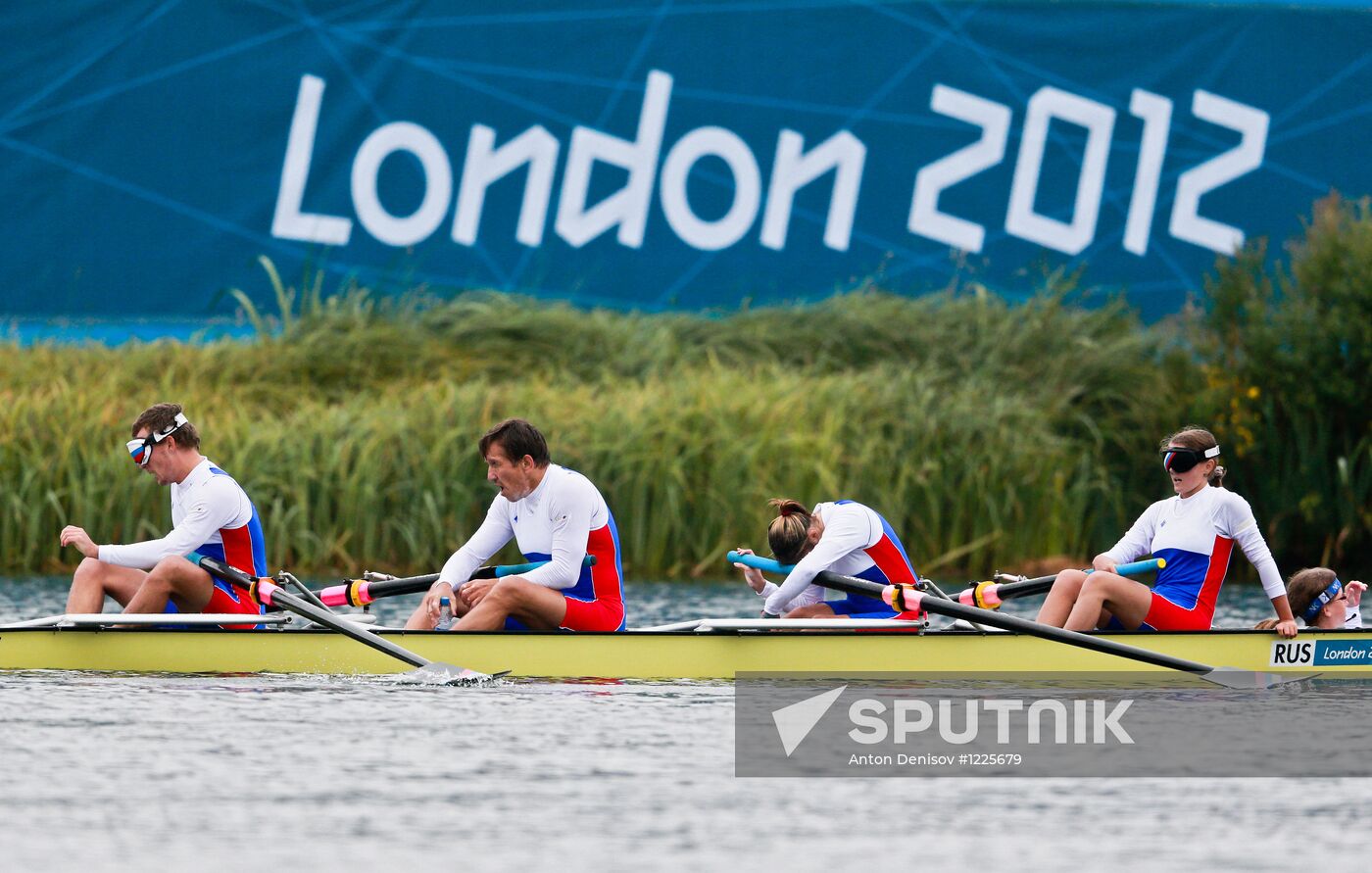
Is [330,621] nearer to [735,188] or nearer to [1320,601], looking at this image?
[1320,601]

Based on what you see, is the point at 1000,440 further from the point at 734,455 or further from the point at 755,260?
the point at 755,260

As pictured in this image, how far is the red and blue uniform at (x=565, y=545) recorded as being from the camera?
476 inches

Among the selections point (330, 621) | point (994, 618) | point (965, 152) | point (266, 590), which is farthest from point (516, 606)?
point (965, 152)

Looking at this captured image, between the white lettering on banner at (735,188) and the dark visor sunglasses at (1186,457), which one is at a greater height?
the white lettering on banner at (735,188)

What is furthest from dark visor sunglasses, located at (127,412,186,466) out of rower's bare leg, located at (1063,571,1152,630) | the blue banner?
the blue banner

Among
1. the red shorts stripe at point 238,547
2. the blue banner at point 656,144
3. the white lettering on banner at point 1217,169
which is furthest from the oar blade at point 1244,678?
the white lettering on banner at point 1217,169

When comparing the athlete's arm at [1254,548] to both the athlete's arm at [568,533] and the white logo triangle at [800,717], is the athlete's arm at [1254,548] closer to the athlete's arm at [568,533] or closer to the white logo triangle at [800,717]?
the white logo triangle at [800,717]

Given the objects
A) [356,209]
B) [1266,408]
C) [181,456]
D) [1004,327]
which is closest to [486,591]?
[181,456]

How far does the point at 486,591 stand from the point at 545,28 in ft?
54.6

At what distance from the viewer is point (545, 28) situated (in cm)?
2794

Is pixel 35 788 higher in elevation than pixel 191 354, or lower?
lower

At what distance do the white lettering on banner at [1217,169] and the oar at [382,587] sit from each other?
17179 mm

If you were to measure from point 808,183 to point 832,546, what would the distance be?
16056 mm

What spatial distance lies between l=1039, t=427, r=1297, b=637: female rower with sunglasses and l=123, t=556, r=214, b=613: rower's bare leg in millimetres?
4842
